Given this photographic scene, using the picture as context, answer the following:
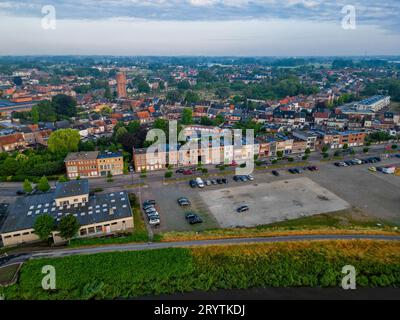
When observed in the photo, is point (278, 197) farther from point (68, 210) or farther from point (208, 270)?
point (68, 210)

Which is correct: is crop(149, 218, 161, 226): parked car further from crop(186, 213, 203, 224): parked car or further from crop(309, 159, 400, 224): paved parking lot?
crop(309, 159, 400, 224): paved parking lot

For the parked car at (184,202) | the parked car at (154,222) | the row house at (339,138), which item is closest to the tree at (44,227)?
the parked car at (154,222)

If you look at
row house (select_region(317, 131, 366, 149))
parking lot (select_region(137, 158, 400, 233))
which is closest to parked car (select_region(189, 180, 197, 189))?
parking lot (select_region(137, 158, 400, 233))

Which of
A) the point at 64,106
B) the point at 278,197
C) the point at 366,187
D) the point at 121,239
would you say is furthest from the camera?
the point at 64,106

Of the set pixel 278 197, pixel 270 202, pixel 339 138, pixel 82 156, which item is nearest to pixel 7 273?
pixel 82 156

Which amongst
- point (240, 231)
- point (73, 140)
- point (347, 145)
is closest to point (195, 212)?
point (240, 231)
